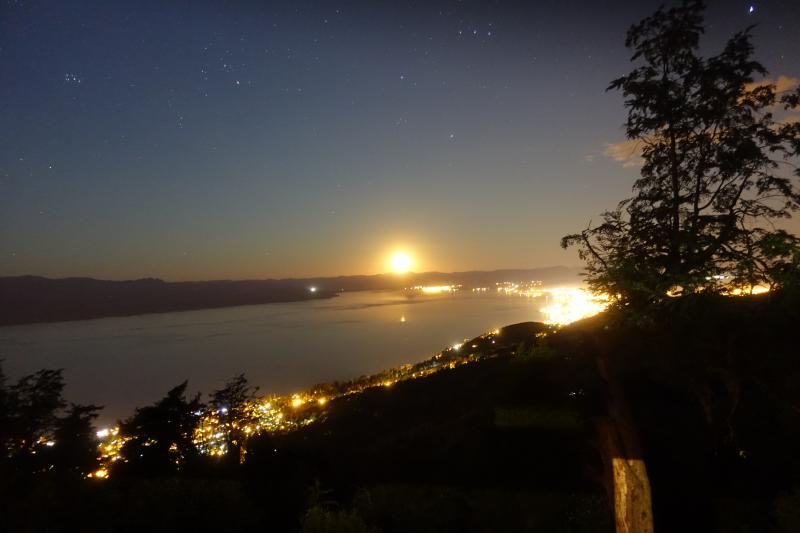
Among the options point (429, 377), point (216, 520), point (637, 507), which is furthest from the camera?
point (429, 377)

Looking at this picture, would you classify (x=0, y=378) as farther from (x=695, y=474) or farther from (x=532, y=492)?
(x=695, y=474)

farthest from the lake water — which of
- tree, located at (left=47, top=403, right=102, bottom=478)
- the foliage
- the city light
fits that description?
tree, located at (left=47, top=403, right=102, bottom=478)

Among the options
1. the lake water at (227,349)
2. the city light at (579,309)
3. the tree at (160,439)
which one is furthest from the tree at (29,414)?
the lake water at (227,349)

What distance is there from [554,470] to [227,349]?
125 meters

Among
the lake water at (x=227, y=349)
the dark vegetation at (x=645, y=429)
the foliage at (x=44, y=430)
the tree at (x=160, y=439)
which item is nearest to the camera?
the dark vegetation at (x=645, y=429)

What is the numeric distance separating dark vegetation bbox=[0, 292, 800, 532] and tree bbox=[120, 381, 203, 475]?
26.4 feet

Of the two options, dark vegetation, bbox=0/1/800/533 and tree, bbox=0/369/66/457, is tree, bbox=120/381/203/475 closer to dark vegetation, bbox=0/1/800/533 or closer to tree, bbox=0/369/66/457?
tree, bbox=0/369/66/457

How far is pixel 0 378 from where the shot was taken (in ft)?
89.8

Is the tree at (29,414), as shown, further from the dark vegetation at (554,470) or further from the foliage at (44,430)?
the dark vegetation at (554,470)

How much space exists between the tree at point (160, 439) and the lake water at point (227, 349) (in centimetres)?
5920

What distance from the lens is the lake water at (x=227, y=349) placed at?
86500 millimetres

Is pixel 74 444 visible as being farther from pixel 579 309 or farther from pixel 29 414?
pixel 579 309

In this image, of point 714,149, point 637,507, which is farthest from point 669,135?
point 637,507

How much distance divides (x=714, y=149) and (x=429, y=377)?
24.7 metres
